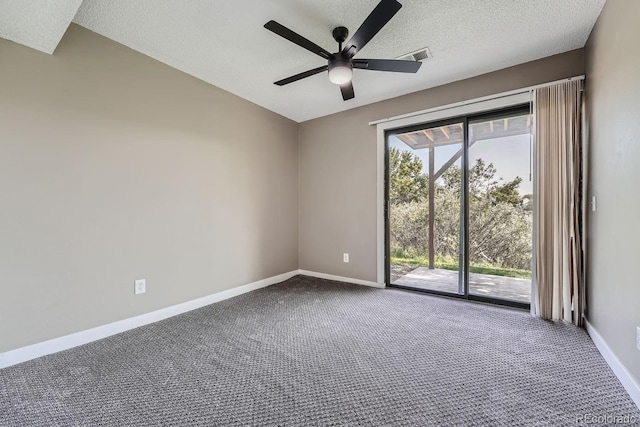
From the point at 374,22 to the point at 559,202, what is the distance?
218cm

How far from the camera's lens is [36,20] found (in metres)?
1.65

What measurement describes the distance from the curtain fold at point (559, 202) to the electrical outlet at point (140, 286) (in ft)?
11.6

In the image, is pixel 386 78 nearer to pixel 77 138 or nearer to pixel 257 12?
pixel 257 12

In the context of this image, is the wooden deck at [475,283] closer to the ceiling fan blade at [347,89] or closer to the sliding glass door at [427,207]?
the sliding glass door at [427,207]

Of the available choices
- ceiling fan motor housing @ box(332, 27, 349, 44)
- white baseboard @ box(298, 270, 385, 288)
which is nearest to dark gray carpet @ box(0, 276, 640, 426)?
white baseboard @ box(298, 270, 385, 288)

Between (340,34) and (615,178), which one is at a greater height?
(340,34)

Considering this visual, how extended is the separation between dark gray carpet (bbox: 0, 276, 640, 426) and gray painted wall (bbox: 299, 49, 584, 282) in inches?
52.5

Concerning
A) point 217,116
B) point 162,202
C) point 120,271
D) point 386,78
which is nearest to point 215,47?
point 217,116

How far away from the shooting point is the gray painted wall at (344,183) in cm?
345

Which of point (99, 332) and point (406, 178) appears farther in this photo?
point (406, 178)

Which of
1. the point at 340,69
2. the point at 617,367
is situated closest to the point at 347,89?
the point at 340,69

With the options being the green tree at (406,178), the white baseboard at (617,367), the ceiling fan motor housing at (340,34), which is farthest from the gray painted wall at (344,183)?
the white baseboard at (617,367)

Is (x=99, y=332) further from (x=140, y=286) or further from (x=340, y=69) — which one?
(x=340, y=69)

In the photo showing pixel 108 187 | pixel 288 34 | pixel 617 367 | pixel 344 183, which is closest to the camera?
pixel 617 367
